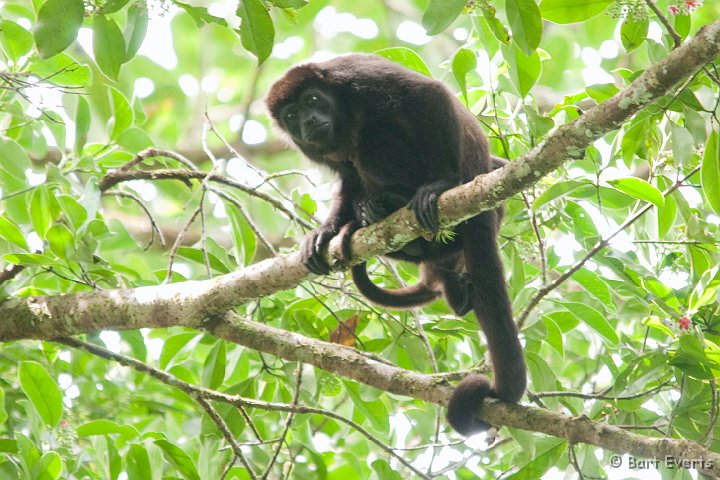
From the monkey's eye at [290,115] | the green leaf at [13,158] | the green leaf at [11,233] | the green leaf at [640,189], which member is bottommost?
the green leaf at [11,233]

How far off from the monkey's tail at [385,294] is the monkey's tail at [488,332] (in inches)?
16.3

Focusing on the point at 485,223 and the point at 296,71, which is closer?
the point at 485,223

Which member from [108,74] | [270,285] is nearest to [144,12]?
[108,74]

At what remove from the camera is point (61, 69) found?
306 centimetres

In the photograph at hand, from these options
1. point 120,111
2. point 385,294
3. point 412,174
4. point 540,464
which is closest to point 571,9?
point 412,174

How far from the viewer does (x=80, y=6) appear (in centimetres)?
209

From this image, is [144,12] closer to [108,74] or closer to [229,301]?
[108,74]

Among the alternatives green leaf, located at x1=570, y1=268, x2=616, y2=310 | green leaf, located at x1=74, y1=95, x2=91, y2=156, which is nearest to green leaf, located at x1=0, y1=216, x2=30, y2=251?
green leaf, located at x1=74, y1=95, x2=91, y2=156

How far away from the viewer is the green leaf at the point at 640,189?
250cm

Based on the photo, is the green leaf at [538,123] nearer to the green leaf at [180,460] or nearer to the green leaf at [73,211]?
the green leaf at [73,211]

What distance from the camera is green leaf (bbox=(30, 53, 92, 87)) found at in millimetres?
3084

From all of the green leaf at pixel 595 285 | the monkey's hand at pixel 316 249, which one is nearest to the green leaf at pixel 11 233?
the monkey's hand at pixel 316 249

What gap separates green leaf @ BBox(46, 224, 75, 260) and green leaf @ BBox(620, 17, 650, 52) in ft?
6.37

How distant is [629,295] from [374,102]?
1.39m
